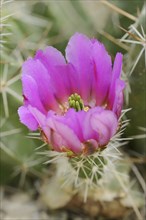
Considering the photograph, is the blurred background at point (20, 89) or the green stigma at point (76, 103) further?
the blurred background at point (20, 89)

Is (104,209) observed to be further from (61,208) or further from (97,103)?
(97,103)

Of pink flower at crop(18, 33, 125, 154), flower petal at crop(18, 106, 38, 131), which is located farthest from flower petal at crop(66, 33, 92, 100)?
flower petal at crop(18, 106, 38, 131)

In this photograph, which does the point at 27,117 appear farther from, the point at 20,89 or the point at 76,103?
the point at 20,89

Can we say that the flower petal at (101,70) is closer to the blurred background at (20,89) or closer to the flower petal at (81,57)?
the flower petal at (81,57)

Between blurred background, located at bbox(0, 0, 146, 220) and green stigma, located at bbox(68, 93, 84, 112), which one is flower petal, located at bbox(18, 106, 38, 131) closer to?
green stigma, located at bbox(68, 93, 84, 112)

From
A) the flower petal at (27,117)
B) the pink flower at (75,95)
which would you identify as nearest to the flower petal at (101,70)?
the pink flower at (75,95)

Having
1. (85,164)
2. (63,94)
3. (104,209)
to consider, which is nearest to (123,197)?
(104,209)
